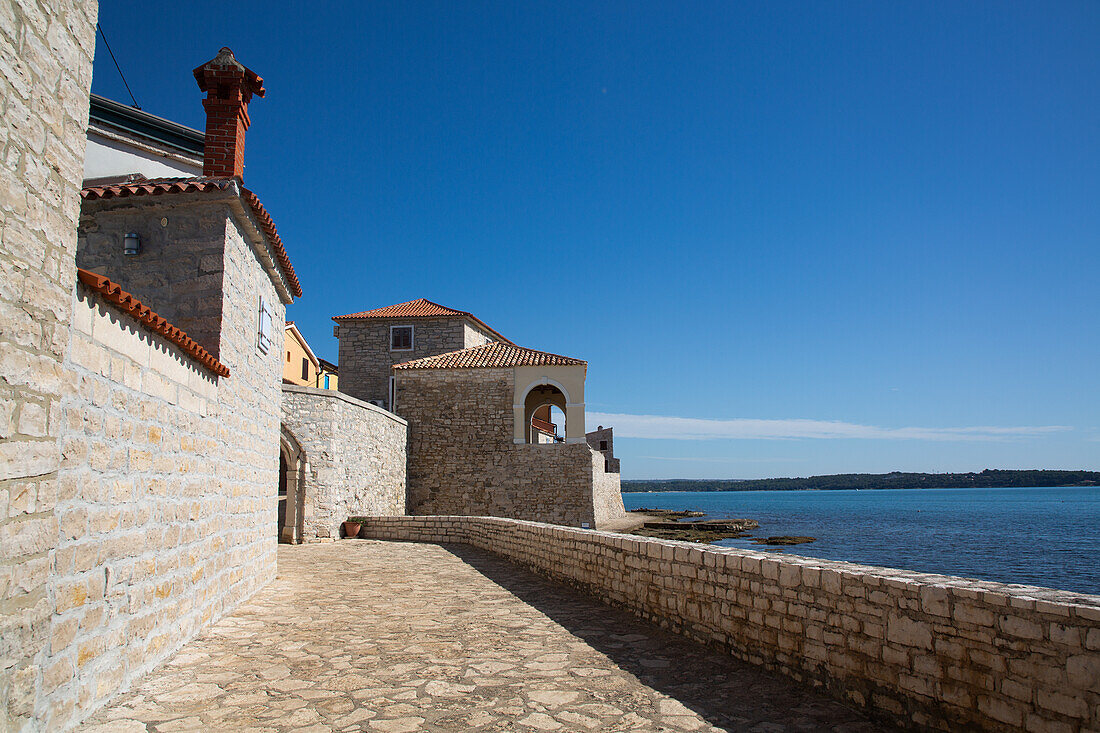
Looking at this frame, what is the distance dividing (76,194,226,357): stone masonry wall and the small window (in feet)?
71.3

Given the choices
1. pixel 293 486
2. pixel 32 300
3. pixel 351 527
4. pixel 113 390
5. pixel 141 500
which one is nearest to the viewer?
pixel 32 300

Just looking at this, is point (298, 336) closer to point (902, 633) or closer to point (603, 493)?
point (603, 493)

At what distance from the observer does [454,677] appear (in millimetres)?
5125

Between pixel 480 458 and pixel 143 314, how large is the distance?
18639mm

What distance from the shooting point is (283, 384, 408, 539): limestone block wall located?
625 inches

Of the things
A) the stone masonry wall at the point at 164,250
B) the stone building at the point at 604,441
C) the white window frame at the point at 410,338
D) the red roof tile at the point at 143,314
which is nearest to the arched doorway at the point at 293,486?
the stone masonry wall at the point at 164,250

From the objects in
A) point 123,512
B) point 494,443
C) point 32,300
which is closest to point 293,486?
point 494,443

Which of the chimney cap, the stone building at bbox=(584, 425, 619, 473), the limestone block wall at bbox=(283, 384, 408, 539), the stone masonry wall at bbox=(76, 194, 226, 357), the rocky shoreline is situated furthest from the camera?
the stone building at bbox=(584, 425, 619, 473)

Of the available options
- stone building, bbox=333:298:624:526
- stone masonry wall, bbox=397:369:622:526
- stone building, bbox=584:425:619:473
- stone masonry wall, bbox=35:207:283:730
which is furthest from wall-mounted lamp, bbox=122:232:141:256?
stone building, bbox=584:425:619:473

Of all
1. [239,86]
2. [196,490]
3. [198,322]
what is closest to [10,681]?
[196,490]

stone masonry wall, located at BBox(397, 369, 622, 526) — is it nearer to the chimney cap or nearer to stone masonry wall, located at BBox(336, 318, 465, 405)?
stone masonry wall, located at BBox(336, 318, 465, 405)

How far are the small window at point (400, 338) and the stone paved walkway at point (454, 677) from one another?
824 inches

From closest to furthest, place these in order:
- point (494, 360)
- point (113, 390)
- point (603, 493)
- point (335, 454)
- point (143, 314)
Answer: point (113, 390) → point (143, 314) → point (335, 454) → point (494, 360) → point (603, 493)

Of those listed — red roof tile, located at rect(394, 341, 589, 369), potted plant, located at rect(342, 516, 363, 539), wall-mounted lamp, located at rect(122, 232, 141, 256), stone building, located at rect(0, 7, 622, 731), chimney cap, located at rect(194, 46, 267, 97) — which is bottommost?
potted plant, located at rect(342, 516, 363, 539)
